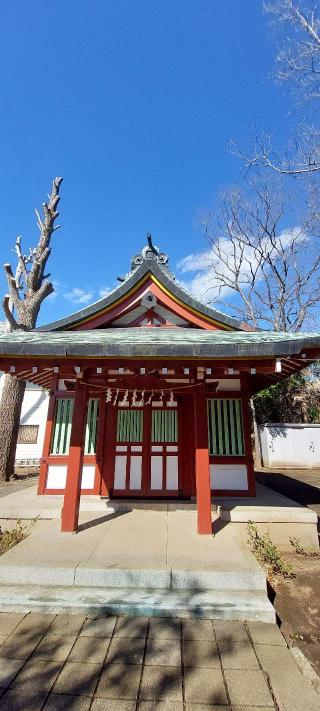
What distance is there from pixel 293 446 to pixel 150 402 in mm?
12324

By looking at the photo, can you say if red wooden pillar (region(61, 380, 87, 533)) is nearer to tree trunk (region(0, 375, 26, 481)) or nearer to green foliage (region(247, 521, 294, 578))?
green foliage (region(247, 521, 294, 578))

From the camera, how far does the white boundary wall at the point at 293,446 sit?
53.6 ft

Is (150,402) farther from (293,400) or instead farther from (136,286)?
(293,400)

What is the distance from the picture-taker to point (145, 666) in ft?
9.64

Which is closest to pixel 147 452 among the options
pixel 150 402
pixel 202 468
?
pixel 150 402

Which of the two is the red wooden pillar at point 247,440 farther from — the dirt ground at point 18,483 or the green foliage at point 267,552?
the dirt ground at point 18,483

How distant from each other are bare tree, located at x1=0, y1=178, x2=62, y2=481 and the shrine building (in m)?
4.24

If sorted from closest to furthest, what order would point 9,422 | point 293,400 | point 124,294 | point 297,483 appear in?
point 124,294, point 9,422, point 297,483, point 293,400

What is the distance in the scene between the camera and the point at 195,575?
403cm

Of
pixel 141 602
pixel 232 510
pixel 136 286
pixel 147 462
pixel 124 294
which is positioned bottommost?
pixel 141 602

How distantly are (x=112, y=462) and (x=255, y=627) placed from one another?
4.55m

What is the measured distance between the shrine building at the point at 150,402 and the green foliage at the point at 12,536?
972mm

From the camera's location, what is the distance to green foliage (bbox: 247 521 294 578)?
489 cm

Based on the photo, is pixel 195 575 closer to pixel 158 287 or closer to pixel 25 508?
pixel 25 508
